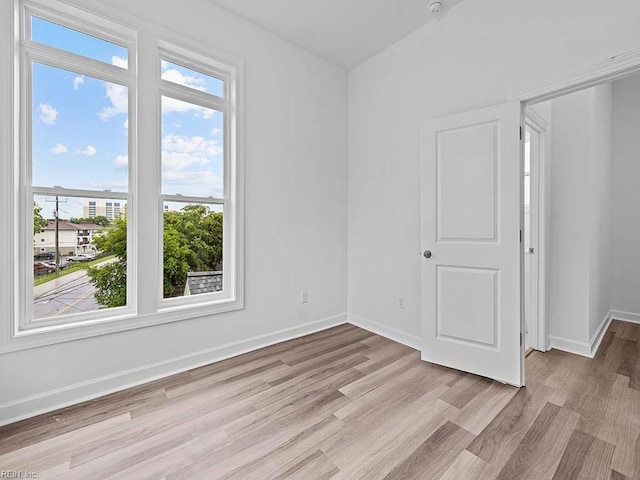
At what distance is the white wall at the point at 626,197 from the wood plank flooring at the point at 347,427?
1.68 metres

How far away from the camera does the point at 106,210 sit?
7.32 ft

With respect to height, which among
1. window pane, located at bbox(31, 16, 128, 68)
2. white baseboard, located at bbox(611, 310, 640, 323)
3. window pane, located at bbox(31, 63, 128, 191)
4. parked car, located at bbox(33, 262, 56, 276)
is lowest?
→ white baseboard, located at bbox(611, 310, 640, 323)

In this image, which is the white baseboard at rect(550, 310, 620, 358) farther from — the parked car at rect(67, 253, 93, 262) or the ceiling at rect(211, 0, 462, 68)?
the parked car at rect(67, 253, 93, 262)

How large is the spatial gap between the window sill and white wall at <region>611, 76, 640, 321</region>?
15.1 ft

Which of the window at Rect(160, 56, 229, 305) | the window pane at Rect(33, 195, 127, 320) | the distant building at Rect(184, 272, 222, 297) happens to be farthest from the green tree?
the distant building at Rect(184, 272, 222, 297)

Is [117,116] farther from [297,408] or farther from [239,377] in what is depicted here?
[297,408]

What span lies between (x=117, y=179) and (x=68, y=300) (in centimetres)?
92

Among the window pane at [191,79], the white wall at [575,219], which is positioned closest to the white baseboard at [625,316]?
the white wall at [575,219]

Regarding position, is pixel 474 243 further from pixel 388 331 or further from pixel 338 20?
pixel 338 20

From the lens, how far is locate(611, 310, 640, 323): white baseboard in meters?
3.62

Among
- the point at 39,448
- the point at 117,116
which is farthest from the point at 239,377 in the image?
the point at 117,116

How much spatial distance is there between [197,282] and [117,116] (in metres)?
1.43

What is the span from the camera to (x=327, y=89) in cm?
342

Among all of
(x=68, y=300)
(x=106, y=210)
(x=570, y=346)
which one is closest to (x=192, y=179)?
(x=106, y=210)
